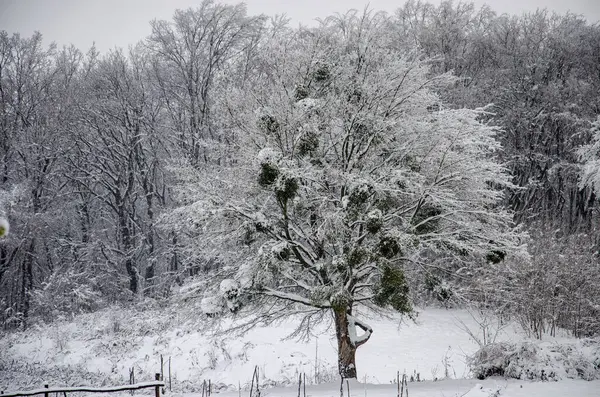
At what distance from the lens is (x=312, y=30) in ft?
31.5

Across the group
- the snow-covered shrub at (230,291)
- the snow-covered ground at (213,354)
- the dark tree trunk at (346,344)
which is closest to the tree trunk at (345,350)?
the dark tree trunk at (346,344)

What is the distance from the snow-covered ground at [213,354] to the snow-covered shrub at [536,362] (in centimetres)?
207

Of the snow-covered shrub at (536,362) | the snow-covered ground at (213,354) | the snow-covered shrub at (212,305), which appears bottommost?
the snow-covered ground at (213,354)

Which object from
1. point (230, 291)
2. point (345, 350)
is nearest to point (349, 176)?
point (230, 291)

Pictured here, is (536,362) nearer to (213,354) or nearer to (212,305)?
(212,305)

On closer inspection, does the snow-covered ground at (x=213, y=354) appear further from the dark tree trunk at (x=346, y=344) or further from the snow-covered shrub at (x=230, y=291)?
the snow-covered shrub at (x=230, y=291)

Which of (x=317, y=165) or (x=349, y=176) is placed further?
(x=317, y=165)

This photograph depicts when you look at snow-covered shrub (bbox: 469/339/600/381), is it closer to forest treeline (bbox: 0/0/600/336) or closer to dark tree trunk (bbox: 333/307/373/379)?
dark tree trunk (bbox: 333/307/373/379)

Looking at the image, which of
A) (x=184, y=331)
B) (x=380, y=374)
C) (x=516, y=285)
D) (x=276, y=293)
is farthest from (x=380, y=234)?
(x=184, y=331)

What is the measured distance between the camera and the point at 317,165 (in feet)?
28.9

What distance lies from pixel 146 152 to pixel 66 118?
456 cm

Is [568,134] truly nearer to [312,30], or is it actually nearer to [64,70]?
[312,30]

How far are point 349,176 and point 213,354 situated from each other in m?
8.32

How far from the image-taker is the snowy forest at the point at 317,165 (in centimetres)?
842
